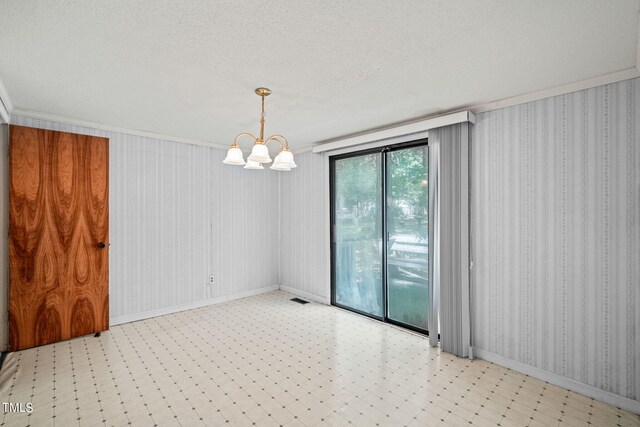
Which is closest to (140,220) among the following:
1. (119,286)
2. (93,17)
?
(119,286)

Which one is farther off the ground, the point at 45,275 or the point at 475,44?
the point at 475,44

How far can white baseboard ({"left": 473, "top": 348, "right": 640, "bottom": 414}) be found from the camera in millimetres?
2408

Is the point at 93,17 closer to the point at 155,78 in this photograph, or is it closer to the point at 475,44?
the point at 155,78

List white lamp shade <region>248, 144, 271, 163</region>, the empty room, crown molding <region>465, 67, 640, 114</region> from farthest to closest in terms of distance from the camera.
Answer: white lamp shade <region>248, 144, 271, 163</region>
crown molding <region>465, 67, 640, 114</region>
the empty room

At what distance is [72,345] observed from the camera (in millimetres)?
3500

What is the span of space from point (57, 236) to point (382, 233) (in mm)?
4034

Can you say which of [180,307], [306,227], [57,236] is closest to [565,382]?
[306,227]

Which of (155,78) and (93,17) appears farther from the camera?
(155,78)

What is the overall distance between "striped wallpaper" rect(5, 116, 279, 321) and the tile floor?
0.75m

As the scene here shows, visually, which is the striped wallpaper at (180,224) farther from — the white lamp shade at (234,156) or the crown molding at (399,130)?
the white lamp shade at (234,156)

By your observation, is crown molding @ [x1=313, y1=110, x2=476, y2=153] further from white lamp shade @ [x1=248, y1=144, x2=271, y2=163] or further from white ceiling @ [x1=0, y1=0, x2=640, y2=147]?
white lamp shade @ [x1=248, y1=144, x2=271, y2=163]

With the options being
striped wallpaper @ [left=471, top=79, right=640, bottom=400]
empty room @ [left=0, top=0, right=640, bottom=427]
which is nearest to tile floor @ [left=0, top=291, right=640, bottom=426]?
empty room @ [left=0, top=0, right=640, bottom=427]

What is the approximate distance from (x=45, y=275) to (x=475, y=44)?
482 centimetres

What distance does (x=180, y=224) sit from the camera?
15.4 feet
